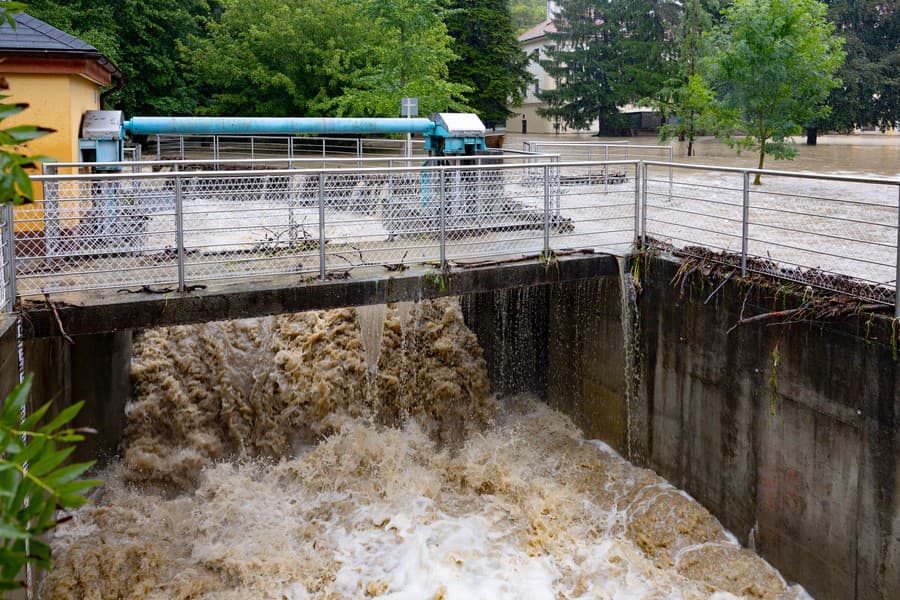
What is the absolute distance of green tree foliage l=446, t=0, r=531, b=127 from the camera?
3481cm

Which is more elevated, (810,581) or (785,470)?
(785,470)

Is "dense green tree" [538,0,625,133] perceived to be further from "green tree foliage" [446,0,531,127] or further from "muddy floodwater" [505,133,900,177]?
"green tree foliage" [446,0,531,127]

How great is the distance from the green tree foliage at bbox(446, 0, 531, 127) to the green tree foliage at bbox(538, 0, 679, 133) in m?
8.48

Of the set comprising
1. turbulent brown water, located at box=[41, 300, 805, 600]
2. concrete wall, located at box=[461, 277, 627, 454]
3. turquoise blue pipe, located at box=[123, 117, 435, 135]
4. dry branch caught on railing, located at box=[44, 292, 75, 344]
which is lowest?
turbulent brown water, located at box=[41, 300, 805, 600]

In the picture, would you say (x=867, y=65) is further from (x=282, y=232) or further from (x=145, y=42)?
(x=282, y=232)

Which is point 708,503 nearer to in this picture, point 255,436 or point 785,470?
point 785,470

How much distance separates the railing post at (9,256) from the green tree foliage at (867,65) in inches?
1436

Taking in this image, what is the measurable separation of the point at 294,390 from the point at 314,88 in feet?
52.5

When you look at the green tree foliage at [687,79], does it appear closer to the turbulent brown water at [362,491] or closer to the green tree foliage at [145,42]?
the green tree foliage at [145,42]

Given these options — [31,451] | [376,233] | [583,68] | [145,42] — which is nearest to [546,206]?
[376,233]

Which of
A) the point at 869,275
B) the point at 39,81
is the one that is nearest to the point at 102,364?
the point at 39,81

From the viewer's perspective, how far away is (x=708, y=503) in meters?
8.80

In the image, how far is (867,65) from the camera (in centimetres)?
3691

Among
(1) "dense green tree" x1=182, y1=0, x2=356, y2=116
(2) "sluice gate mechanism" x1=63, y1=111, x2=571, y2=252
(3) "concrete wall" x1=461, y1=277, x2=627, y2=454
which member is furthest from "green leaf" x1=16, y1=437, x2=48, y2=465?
(1) "dense green tree" x1=182, y1=0, x2=356, y2=116
